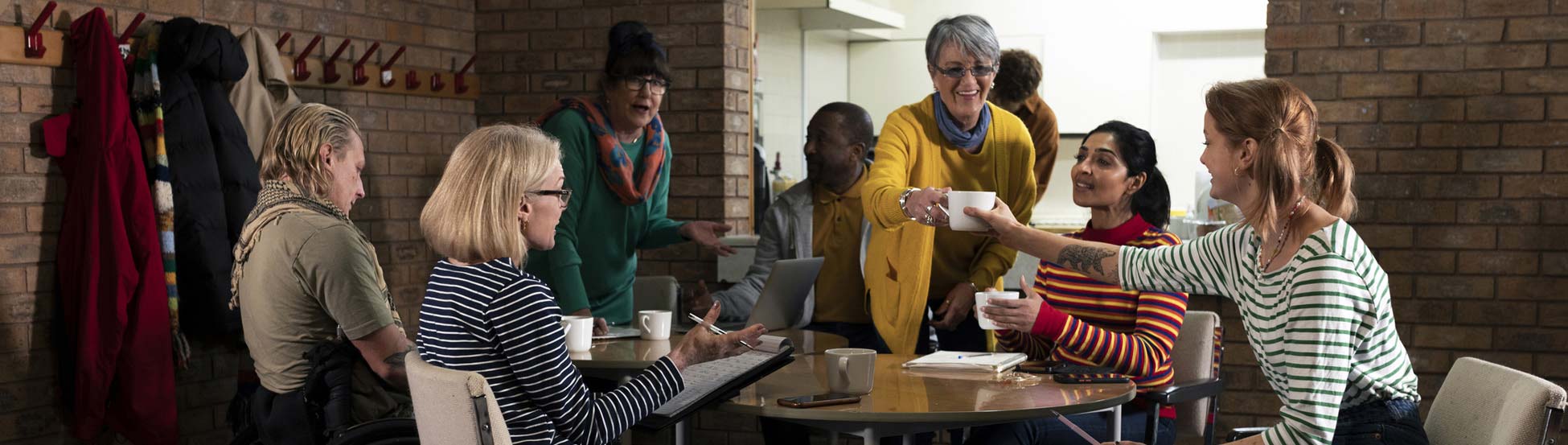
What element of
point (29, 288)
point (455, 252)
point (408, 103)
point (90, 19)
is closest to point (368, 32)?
point (408, 103)

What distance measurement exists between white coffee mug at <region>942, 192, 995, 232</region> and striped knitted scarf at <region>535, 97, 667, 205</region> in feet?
4.12

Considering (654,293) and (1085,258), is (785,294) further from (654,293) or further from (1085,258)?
(1085,258)

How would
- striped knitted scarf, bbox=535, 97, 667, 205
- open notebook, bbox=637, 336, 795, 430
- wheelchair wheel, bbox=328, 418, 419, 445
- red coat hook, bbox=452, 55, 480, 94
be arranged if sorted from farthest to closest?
red coat hook, bbox=452, 55, 480, 94 < striped knitted scarf, bbox=535, 97, 667, 205 < wheelchair wheel, bbox=328, 418, 419, 445 < open notebook, bbox=637, 336, 795, 430

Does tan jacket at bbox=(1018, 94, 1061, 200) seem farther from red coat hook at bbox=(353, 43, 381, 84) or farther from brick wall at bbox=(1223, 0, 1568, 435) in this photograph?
red coat hook at bbox=(353, 43, 381, 84)

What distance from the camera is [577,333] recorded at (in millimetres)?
2973

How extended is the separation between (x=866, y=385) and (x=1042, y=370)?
0.44 metres

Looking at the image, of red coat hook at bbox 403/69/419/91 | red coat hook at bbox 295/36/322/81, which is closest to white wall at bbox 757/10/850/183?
red coat hook at bbox 403/69/419/91

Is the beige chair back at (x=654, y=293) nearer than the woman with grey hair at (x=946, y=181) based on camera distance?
No

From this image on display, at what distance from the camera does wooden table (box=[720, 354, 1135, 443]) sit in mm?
2262

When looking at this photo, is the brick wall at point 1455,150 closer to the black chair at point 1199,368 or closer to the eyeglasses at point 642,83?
the black chair at point 1199,368

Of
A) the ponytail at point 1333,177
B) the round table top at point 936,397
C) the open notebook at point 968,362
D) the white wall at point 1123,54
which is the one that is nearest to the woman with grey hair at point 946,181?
the open notebook at point 968,362

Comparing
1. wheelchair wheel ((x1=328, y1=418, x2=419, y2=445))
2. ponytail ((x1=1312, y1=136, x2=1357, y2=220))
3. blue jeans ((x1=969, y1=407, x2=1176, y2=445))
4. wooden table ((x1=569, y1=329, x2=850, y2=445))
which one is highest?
ponytail ((x1=1312, y1=136, x2=1357, y2=220))

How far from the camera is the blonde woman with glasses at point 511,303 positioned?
1987 mm

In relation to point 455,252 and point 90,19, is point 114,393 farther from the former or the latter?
point 455,252
